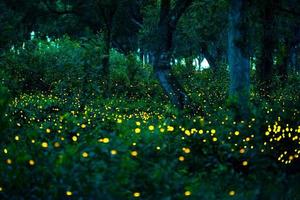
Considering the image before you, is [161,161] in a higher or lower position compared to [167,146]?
lower

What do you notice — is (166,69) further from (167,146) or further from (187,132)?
(167,146)

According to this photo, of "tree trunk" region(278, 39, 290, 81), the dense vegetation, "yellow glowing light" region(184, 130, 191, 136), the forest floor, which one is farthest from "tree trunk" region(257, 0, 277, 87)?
"yellow glowing light" region(184, 130, 191, 136)

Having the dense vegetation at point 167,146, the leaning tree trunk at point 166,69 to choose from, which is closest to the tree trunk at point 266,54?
the dense vegetation at point 167,146

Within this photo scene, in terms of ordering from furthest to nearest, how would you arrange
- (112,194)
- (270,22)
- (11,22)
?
(11,22) < (270,22) < (112,194)

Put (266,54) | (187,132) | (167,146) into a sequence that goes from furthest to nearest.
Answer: (266,54) < (187,132) < (167,146)

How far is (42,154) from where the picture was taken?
558 cm

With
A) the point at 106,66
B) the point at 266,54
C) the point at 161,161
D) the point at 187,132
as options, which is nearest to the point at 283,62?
the point at 266,54

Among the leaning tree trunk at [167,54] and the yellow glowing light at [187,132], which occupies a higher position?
the leaning tree trunk at [167,54]

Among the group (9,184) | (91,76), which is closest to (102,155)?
(9,184)

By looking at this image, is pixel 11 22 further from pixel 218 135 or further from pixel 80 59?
pixel 218 135

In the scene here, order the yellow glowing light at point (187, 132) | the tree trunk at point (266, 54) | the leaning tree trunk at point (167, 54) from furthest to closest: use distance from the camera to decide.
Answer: the tree trunk at point (266, 54), the leaning tree trunk at point (167, 54), the yellow glowing light at point (187, 132)

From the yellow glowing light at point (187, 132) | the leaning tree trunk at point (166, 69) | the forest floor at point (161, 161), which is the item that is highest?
the leaning tree trunk at point (166, 69)

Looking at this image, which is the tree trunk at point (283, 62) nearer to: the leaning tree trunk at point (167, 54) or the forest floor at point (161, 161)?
the leaning tree trunk at point (167, 54)

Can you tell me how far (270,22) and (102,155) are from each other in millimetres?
14747
